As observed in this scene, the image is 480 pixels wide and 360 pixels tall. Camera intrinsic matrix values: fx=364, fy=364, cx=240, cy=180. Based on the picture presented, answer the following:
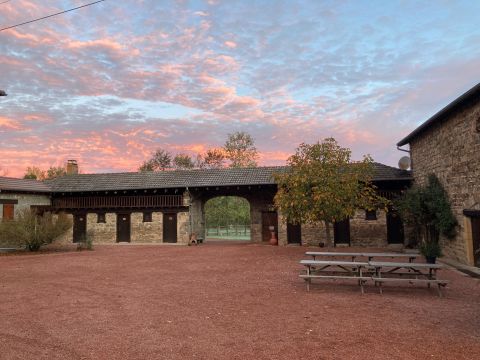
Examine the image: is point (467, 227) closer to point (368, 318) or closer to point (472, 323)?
point (472, 323)

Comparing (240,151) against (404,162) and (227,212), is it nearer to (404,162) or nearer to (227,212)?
(227,212)

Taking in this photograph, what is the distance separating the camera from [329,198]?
15242mm

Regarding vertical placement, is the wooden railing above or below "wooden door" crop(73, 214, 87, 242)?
above

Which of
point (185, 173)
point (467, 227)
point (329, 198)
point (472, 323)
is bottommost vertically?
point (472, 323)

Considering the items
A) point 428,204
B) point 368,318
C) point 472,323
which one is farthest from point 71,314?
point 428,204

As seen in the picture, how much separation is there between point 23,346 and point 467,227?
12612 millimetres

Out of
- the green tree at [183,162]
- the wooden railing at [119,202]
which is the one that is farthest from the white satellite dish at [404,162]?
the green tree at [183,162]

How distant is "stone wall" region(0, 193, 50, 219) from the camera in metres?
21.9

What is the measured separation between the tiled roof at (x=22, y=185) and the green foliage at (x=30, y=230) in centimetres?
336

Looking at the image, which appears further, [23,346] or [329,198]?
[329,198]

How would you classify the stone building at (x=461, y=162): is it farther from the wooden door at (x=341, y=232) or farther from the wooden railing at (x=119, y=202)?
the wooden railing at (x=119, y=202)

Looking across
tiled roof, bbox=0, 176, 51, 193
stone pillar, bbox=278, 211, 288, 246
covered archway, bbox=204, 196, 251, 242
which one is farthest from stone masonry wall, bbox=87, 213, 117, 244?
covered archway, bbox=204, 196, 251, 242

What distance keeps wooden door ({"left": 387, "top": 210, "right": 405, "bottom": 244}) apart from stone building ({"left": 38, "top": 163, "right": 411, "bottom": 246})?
3.67ft

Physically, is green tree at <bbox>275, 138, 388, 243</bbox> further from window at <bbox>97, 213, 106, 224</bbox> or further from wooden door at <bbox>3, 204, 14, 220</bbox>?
wooden door at <bbox>3, 204, 14, 220</bbox>
